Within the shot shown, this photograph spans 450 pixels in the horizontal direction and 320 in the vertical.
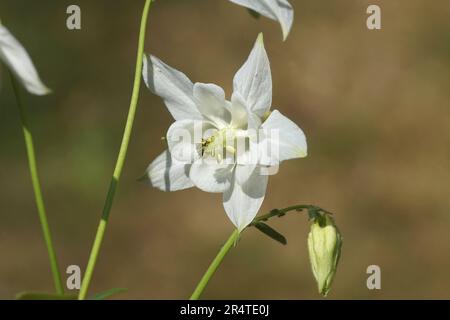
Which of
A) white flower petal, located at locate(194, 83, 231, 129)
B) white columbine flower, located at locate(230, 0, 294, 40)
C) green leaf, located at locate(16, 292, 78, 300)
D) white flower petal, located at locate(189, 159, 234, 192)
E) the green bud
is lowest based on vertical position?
green leaf, located at locate(16, 292, 78, 300)

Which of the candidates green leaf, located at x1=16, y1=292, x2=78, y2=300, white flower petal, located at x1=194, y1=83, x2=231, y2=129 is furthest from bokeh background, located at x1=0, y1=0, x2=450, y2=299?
green leaf, located at x1=16, y1=292, x2=78, y2=300

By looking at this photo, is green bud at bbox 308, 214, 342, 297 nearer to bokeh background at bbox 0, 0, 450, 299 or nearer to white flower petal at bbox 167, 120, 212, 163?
white flower petal at bbox 167, 120, 212, 163

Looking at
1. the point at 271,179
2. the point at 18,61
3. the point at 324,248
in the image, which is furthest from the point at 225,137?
the point at 271,179

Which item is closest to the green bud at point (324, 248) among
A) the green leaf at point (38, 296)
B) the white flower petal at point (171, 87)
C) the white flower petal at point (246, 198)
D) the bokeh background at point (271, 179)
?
the white flower petal at point (246, 198)

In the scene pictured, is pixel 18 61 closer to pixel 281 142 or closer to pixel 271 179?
pixel 281 142

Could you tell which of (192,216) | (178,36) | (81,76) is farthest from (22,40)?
(192,216)

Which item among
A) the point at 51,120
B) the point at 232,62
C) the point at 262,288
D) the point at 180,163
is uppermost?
the point at 232,62
